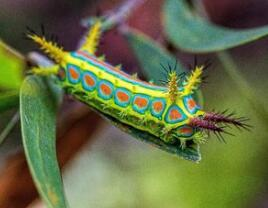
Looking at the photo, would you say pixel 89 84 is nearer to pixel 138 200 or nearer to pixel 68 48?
pixel 138 200

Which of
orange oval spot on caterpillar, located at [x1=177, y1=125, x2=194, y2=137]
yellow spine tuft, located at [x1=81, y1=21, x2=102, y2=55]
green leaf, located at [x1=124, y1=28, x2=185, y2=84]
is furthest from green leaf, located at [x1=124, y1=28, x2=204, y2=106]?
orange oval spot on caterpillar, located at [x1=177, y1=125, x2=194, y2=137]

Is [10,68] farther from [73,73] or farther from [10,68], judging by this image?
[73,73]

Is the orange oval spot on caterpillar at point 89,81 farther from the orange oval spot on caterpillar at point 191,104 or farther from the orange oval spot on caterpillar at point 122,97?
the orange oval spot on caterpillar at point 191,104

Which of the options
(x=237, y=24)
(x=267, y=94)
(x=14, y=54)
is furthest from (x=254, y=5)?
(x=14, y=54)

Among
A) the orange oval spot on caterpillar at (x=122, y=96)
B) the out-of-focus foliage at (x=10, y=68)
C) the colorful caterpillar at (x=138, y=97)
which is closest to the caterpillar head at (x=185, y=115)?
the colorful caterpillar at (x=138, y=97)

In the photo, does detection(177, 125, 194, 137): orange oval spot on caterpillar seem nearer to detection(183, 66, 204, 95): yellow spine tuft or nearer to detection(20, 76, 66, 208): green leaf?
detection(183, 66, 204, 95): yellow spine tuft
